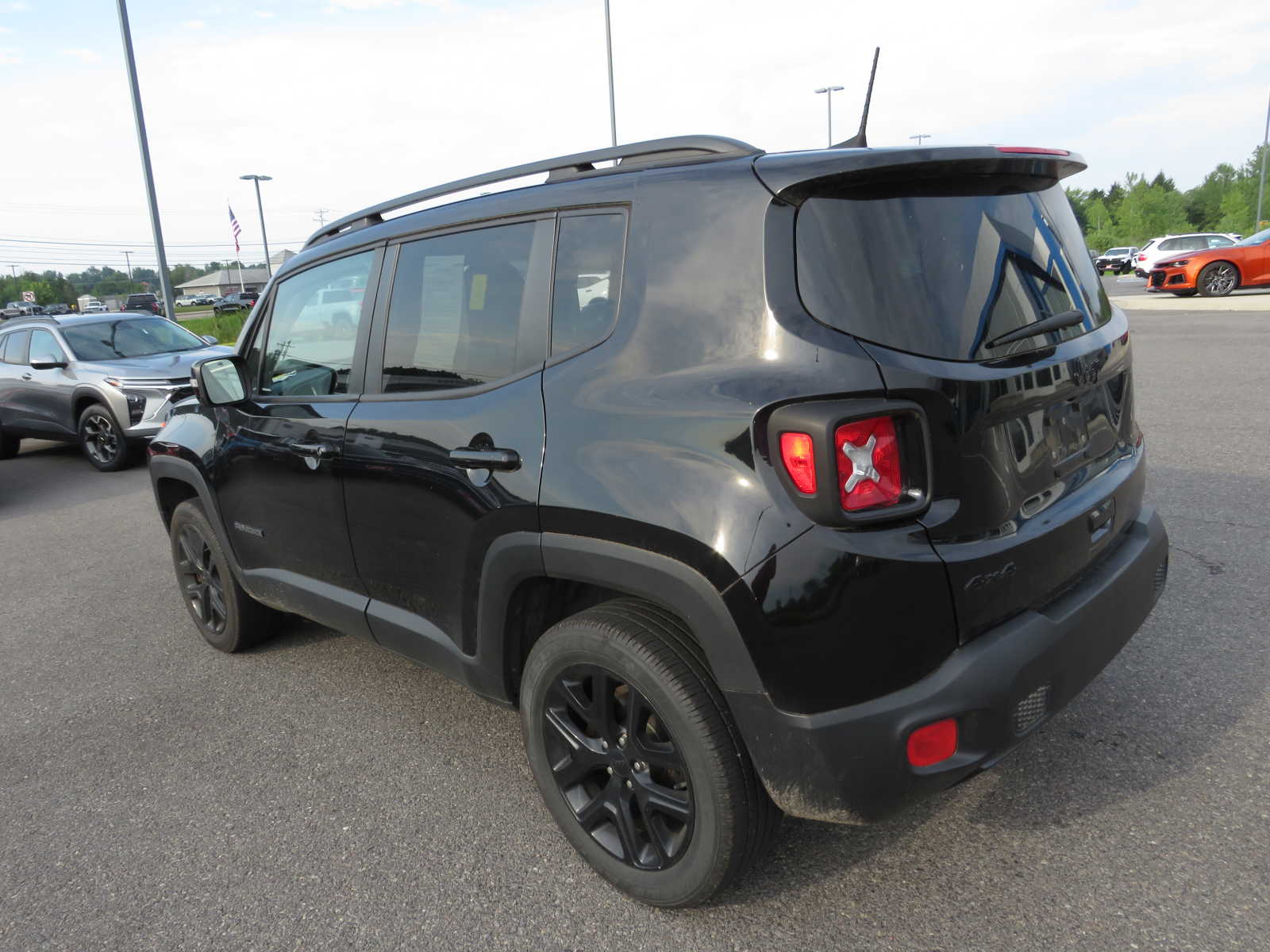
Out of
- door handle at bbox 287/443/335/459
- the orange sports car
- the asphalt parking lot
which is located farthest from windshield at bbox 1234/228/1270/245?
door handle at bbox 287/443/335/459

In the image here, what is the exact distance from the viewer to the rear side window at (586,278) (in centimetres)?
239

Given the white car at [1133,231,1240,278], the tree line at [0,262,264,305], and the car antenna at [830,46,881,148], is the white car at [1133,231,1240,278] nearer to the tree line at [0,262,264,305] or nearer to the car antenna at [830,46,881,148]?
the car antenna at [830,46,881,148]

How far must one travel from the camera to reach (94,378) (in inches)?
384

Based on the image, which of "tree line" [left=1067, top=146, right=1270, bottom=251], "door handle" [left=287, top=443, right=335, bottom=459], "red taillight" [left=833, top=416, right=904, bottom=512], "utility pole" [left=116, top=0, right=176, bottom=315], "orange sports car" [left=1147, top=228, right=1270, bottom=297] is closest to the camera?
"red taillight" [left=833, top=416, right=904, bottom=512]

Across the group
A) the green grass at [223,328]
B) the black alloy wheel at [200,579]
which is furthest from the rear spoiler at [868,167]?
the green grass at [223,328]

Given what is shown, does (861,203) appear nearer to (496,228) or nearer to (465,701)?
(496,228)

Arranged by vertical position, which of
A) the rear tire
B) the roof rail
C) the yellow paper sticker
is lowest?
the rear tire

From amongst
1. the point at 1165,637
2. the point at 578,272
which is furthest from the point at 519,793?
the point at 1165,637

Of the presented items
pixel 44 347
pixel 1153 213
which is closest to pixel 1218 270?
pixel 44 347

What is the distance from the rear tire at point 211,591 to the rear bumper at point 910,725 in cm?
290

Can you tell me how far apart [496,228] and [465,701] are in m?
1.86

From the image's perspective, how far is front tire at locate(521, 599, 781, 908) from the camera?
7.02 feet

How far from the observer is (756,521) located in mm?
1969

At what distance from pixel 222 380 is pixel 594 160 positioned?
2.07 metres
